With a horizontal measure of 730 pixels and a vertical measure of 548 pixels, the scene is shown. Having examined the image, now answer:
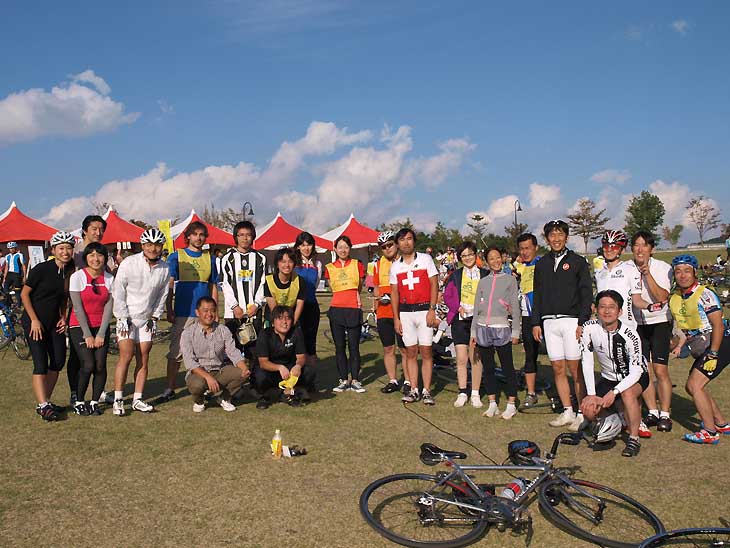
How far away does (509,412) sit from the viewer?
605 centimetres

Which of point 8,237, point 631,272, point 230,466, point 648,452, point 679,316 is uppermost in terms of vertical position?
point 8,237

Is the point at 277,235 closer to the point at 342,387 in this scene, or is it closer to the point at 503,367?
the point at 342,387

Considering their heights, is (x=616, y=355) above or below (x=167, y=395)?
above

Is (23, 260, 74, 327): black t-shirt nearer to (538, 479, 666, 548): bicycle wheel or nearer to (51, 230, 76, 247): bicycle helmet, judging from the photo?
(51, 230, 76, 247): bicycle helmet

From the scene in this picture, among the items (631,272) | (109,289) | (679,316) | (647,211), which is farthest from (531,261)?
(647,211)

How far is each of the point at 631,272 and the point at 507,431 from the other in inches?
86.0

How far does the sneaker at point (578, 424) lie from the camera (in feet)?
17.9

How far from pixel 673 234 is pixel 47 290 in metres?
91.9

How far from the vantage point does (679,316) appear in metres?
5.48

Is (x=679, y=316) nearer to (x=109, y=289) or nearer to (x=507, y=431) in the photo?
(x=507, y=431)

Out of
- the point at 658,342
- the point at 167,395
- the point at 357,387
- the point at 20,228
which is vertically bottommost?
the point at 357,387

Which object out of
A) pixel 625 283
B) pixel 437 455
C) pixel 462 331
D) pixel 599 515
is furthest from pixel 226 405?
pixel 625 283

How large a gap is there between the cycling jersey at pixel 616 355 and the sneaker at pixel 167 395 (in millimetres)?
4944

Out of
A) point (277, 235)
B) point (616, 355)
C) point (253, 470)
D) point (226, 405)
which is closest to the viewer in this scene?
point (253, 470)
